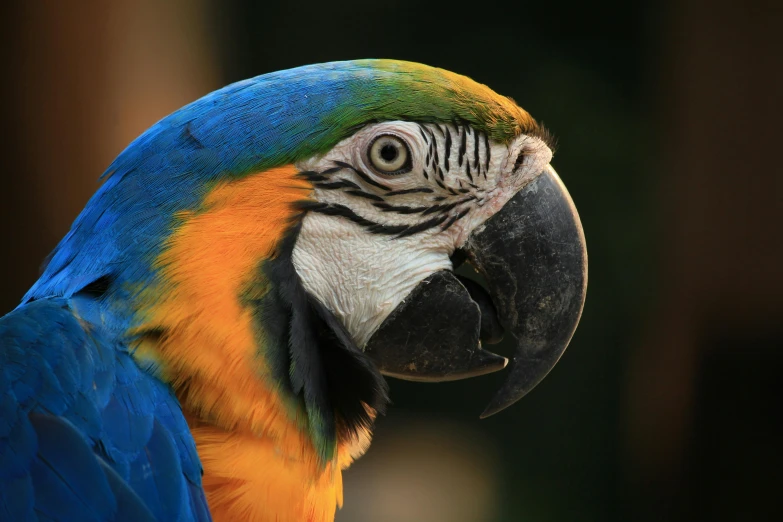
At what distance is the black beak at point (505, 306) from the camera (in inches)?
51.3

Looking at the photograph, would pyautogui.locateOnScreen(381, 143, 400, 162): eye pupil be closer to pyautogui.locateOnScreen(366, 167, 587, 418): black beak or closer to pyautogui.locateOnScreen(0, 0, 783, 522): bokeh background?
pyautogui.locateOnScreen(366, 167, 587, 418): black beak

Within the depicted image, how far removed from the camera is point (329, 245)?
127 cm

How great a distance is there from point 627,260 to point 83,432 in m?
3.31

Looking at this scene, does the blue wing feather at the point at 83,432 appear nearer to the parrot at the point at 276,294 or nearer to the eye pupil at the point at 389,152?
the parrot at the point at 276,294


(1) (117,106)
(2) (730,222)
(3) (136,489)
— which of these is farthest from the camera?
(2) (730,222)

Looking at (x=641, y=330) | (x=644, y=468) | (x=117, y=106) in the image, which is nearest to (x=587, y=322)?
(x=641, y=330)

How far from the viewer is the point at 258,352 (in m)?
1.15

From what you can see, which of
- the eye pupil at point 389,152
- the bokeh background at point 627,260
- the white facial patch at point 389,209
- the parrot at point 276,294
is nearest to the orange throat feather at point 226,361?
the parrot at point 276,294

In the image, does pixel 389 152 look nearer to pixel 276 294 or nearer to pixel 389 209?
pixel 389 209

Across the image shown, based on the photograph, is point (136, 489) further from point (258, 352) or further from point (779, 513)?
point (779, 513)

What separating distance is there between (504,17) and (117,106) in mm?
1989

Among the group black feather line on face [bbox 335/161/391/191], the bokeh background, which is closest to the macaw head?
black feather line on face [bbox 335/161/391/191]

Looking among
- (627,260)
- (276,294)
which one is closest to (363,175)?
(276,294)

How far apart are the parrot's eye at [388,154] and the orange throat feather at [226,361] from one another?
221 mm
